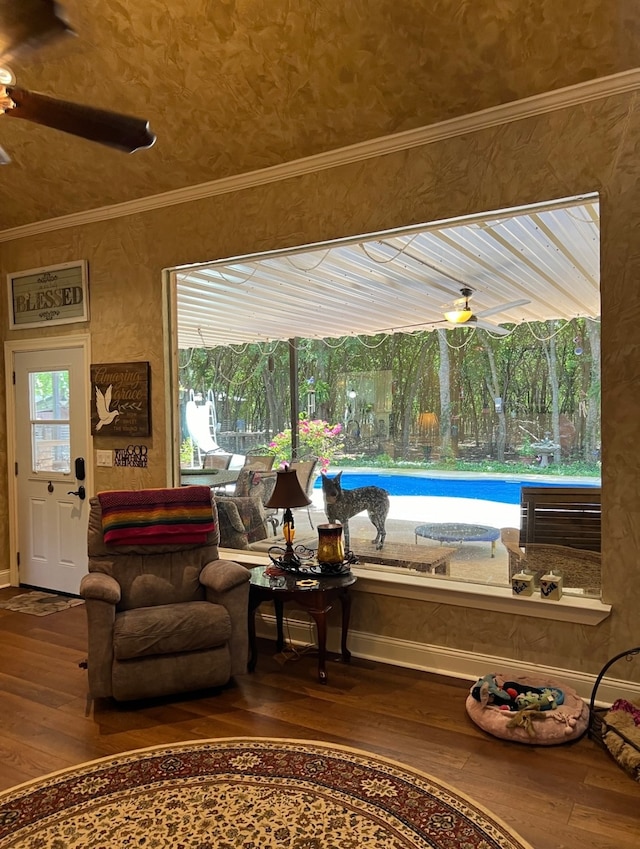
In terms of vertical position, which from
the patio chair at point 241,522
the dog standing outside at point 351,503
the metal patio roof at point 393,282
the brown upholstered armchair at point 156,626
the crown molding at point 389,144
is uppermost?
the crown molding at point 389,144

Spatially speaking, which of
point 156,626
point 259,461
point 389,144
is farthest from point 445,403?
point 156,626

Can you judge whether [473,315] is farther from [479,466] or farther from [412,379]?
Result: [479,466]

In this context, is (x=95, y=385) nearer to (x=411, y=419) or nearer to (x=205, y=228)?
(x=205, y=228)

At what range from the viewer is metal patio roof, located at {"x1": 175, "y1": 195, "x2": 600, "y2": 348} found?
3.69 metres

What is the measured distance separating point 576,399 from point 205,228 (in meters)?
2.53

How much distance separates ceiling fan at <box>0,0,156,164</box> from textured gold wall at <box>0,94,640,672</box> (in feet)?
4.48

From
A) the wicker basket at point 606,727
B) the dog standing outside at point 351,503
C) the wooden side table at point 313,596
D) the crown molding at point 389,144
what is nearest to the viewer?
the wicker basket at point 606,727

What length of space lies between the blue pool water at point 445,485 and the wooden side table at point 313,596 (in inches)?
32.3

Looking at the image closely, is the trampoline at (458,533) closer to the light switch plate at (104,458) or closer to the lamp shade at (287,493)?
the lamp shade at (287,493)

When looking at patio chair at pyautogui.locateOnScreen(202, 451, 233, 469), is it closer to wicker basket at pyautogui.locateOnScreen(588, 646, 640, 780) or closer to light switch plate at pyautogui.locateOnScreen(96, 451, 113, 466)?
light switch plate at pyautogui.locateOnScreen(96, 451, 113, 466)

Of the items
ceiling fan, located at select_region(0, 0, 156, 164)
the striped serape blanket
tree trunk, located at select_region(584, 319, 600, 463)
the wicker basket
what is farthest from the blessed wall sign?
the wicker basket

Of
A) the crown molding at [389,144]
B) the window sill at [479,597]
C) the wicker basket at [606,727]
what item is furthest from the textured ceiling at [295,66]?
the wicker basket at [606,727]

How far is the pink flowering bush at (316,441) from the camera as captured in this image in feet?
14.0

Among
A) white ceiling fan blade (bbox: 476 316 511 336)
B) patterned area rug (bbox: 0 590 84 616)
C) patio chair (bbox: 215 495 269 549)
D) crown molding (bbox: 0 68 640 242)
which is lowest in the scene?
patterned area rug (bbox: 0 590 84 616)
